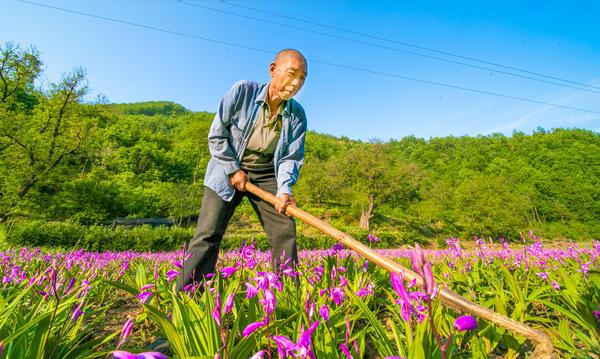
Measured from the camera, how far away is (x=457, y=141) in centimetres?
7988

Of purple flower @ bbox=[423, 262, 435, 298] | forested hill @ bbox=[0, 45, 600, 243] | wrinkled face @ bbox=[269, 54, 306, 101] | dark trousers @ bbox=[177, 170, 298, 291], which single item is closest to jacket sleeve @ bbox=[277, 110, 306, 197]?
dark trousers @ bbox=[177, 170, 298, 291]

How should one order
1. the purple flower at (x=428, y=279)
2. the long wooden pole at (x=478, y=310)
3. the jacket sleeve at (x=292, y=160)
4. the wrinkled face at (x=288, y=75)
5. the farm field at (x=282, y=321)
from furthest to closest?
the jacket sleeve at (x=292, y=160) → the wrinkled face at (x=288, y=75) → the farm field at (x=282, y=321) → the long wooden pole at (x=478, y=310) → the purple flower at (x=428, y=279)

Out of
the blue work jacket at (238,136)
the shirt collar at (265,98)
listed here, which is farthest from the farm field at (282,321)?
the shirt collar at (265,98)

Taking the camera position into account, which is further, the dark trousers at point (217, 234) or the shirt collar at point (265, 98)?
the shirt collar at point (265, 98)

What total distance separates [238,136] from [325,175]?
4308cm

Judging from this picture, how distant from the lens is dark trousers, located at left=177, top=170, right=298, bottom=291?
256cm

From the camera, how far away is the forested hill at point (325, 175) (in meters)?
19.9

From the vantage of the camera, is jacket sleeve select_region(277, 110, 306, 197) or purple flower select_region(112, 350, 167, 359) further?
jacket sleeve select_region(277, 110, 306, 197)

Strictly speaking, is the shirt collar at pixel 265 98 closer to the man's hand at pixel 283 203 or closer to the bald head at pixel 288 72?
the bald head at pixel 288 72

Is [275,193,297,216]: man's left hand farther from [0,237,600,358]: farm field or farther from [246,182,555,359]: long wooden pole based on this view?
[246,182,555,359]: long wooden pole

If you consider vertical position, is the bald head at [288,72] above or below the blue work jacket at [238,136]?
above

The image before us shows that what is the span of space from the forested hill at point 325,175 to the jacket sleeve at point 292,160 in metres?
10.1

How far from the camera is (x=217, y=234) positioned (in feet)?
8.86

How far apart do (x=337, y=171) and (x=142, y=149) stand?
115 feet
